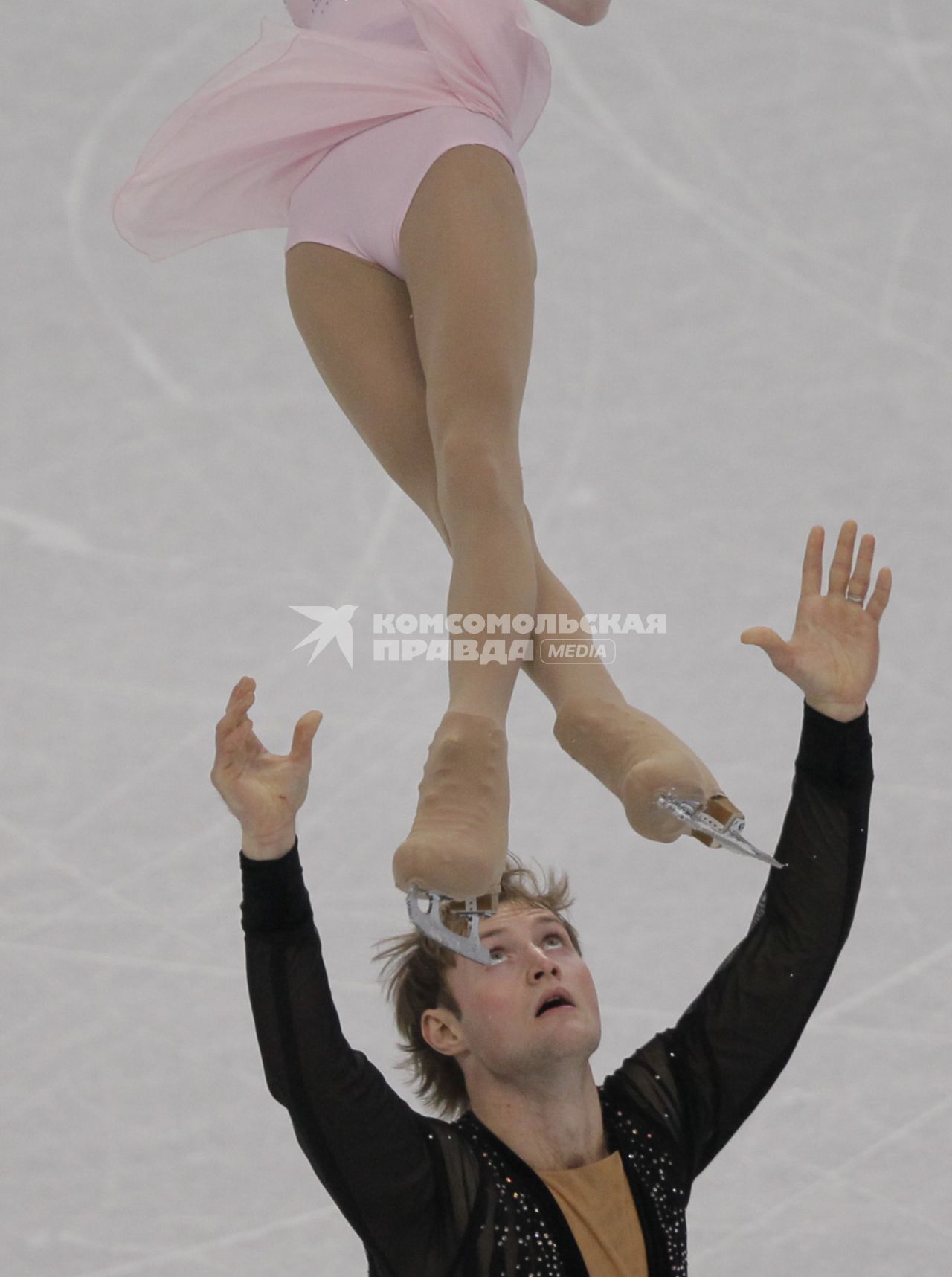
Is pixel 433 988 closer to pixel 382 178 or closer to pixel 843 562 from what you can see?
Result: pixel 843 562

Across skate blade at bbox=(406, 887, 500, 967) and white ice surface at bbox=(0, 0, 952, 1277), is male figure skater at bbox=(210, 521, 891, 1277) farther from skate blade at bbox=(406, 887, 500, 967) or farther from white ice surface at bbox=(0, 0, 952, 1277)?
white ice surface at bbox=(0, 0, 952, 1277)

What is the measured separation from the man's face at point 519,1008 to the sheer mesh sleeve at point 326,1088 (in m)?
0.16

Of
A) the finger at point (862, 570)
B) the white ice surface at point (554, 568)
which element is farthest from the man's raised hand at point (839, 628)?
the white ice surface at point (554, 568)

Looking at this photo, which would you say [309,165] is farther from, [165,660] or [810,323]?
[810,323]

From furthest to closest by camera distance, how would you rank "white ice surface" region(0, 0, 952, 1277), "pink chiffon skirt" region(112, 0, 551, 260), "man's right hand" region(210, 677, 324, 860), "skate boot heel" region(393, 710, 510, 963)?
1. "white ice surface" region(0, 0, 952, 1277)
2. "pink chiffon skirt" region(112, 0, 551, 260)
3. "man's right hand" region(210, 677, 324, 860)
4. "skate boot heel" region(393, 710, 510, 963)

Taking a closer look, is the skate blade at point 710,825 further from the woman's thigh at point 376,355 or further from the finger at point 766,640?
the woman's thigh at point 376,355

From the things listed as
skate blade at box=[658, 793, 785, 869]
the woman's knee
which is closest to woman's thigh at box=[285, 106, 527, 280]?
the woman's knee

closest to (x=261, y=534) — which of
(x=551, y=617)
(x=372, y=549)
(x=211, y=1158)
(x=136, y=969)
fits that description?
(x=372, y=549)

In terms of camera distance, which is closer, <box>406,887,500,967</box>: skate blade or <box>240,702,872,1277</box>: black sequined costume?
<box>406,887,500,967</box>: skate blade

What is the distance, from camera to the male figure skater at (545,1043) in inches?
67.2

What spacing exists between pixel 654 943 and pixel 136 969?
30.5 inches

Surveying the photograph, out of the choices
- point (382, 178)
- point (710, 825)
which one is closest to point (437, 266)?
point (382, 178)

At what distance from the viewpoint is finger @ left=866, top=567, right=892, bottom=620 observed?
70.7 inches

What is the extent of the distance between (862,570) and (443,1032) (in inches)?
27.3
